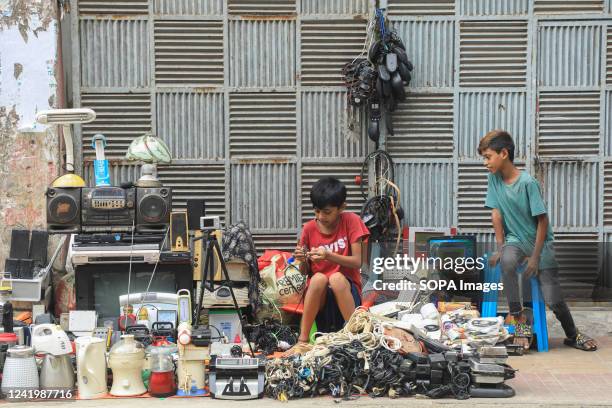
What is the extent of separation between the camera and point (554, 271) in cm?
710

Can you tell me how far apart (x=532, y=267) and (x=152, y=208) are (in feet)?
10.4

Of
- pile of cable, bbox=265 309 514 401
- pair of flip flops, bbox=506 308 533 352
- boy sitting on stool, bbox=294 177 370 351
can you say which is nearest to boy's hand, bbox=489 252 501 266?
pair of flip flops, bbox=506 308 533 352

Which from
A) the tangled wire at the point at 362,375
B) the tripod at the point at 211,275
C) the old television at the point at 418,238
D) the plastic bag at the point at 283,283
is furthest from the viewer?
the old television at the point at 418,238

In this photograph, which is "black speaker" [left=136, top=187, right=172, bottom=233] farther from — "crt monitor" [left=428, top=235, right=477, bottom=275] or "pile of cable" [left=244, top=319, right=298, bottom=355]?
"crt monitor" [left=428, top=235, right=477, bottom=275]

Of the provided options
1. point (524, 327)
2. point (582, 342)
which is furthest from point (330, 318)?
point (582, 342)

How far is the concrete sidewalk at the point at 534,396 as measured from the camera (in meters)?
5.75

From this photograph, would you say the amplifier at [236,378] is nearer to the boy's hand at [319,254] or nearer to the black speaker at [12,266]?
the boy's hand at [319,254]

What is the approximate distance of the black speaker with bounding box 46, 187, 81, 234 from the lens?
6934 mm

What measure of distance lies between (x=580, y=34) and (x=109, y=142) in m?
4.69

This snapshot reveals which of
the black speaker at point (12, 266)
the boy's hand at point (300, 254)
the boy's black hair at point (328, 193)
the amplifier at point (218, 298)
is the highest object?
the boy's black hair at point (328, 193)

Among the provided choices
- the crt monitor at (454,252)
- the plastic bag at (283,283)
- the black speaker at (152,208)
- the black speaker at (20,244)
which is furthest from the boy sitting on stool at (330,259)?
the black speaker at (20,244)

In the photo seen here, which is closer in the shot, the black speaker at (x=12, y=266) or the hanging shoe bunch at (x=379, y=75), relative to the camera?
the black speaker at (x=12, y=266)

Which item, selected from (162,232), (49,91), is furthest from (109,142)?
(162,232)

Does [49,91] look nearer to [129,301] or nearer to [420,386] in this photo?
[129,301]
